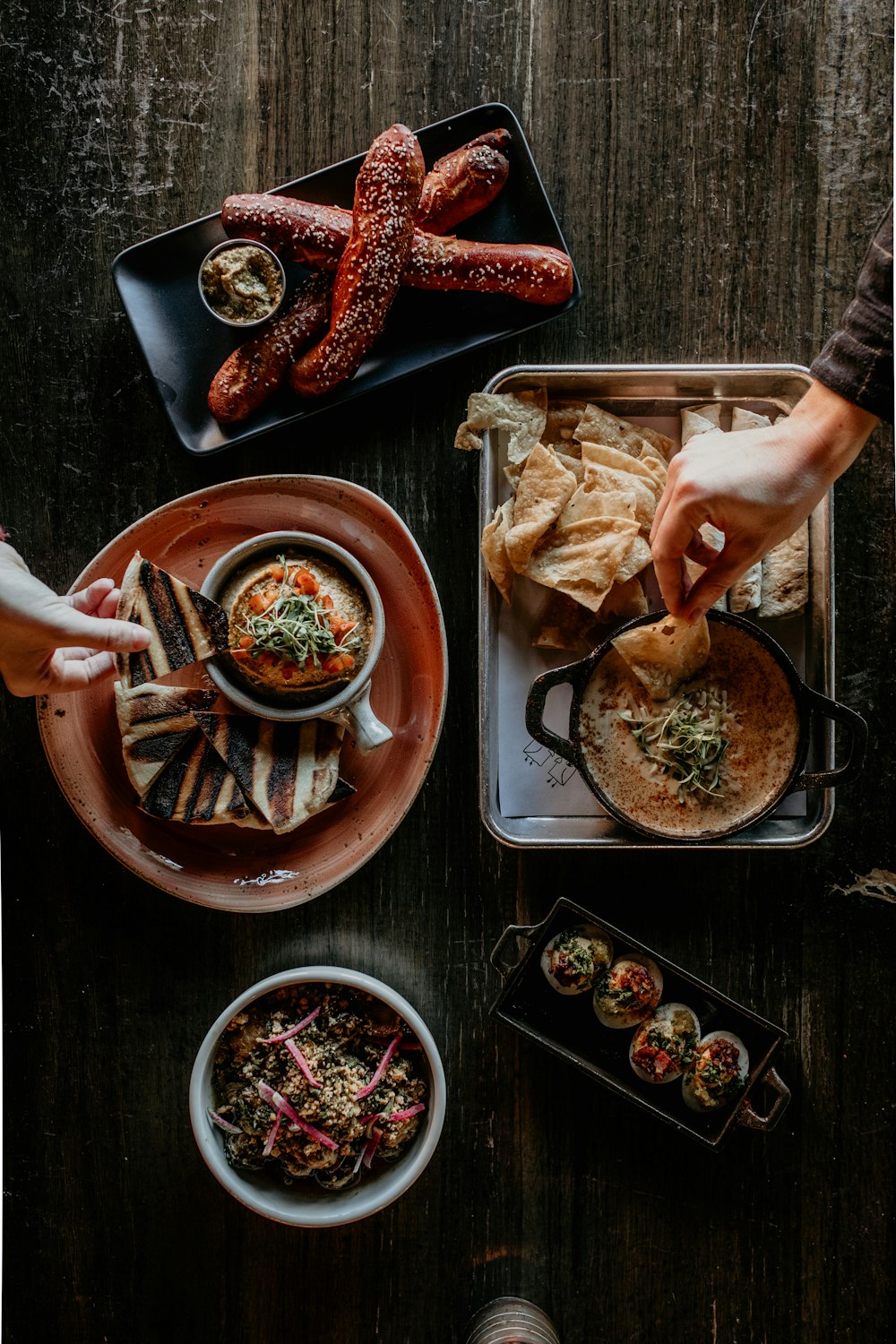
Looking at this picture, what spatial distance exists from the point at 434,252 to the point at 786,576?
2.55 ft

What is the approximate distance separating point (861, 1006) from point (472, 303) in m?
1.41

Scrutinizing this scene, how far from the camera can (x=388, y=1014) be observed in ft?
5.26

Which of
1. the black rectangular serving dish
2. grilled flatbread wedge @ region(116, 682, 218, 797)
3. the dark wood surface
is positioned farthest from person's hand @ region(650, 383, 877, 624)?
grilled flatbread wedge @ region(116, 682, 218, 797)

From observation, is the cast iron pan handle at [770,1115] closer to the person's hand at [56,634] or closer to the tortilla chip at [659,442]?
the tortilla chip at [659,442]

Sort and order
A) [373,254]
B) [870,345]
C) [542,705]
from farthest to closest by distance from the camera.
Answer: [373,254] → [542,705] → [870,345]

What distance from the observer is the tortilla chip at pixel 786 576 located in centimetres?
152

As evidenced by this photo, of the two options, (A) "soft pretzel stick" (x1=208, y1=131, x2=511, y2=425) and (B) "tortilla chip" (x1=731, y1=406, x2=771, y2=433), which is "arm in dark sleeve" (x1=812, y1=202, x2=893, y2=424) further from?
(A) "soft pretzel stick" (x1=208, y1=131, x2=511, y2=425)

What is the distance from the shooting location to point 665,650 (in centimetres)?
142

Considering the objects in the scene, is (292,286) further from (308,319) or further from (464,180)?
(464,180)

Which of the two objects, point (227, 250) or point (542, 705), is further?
point (227, 250)

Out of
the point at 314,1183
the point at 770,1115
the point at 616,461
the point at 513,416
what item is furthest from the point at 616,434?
the point at 314,1183

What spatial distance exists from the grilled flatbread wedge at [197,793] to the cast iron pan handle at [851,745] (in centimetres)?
86

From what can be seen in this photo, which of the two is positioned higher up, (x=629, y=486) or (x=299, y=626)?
(x=629, y=486)

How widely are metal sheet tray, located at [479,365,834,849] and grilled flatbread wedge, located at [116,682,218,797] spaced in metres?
0.47
